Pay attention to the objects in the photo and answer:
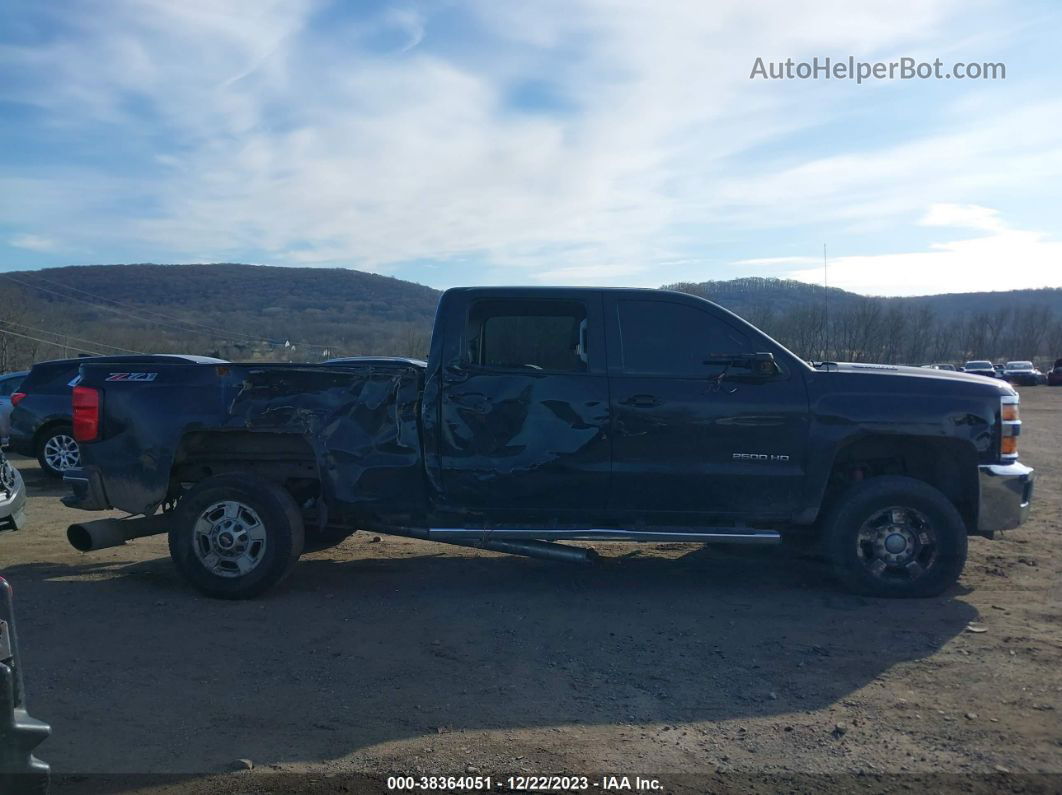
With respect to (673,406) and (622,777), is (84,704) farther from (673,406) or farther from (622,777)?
(673,406)

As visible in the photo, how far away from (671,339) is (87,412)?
430cm

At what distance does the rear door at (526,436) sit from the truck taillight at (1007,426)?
280cm

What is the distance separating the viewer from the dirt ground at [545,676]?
4.01 m

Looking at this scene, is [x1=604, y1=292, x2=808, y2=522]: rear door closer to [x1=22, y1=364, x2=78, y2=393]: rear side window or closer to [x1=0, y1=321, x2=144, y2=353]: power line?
[x1=22, y1=364, x2=78, y2=393]: rear side window

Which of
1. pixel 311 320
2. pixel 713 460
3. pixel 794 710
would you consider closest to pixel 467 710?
pixel 794 710

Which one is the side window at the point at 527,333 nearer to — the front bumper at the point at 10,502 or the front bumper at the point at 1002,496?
the front bumper at the point at 1002,496

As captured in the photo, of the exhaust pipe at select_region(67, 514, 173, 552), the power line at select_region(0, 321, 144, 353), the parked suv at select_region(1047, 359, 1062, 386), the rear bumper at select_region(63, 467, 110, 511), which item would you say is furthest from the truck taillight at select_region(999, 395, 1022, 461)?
the parked suv at select_region(1047, 359, 1062, 386)

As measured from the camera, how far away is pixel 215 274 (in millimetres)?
69688

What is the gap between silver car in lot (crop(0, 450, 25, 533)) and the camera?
276 inches

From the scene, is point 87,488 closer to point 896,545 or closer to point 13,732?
point 13,732

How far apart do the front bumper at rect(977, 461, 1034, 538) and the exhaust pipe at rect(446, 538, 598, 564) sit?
2784 millimetres

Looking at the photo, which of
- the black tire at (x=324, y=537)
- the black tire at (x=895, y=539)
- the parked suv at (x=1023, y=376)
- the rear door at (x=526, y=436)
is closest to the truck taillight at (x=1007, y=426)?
the black tire at (x=895, y=539)

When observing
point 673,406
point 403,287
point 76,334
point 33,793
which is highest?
point 403,287

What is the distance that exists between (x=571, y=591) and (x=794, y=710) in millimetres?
2440
